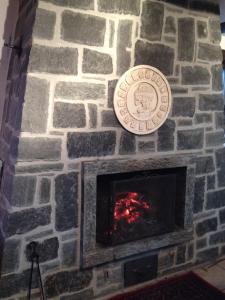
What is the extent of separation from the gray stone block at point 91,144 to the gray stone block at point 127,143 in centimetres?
7

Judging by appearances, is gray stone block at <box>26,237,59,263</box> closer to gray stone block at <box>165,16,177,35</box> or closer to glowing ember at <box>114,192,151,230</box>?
glowing ember at <box>114,192,151,230</box>

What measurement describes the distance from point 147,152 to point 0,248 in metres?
1.24

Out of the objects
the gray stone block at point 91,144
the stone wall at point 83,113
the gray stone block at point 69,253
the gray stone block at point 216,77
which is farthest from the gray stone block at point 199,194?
the gray stone block at point 69,253

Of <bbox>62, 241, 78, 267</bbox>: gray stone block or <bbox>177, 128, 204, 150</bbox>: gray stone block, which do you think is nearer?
<bbox>62, 241, 78, 267</bbox>: gray stone block

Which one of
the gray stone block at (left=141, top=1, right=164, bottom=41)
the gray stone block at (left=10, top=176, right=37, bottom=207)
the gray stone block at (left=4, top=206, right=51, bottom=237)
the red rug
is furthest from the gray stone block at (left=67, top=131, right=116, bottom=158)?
the red rug

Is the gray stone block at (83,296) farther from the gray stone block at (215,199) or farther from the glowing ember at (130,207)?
the gray stone block at (215,199)

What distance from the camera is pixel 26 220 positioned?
6.52ft

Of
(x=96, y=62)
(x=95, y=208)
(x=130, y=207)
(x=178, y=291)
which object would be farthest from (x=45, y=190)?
(x=178, y=291)

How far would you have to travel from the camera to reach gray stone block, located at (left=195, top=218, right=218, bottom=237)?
279 cm

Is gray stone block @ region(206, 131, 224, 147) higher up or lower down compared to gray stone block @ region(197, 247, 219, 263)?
higher up

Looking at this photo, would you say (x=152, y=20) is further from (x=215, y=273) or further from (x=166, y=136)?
(x=215, y=273)

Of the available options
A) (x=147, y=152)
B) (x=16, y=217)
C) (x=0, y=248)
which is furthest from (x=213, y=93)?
(x=0, y=248)

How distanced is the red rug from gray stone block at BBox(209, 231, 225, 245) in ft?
1.37

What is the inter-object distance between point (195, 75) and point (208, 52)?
245 millimetres
